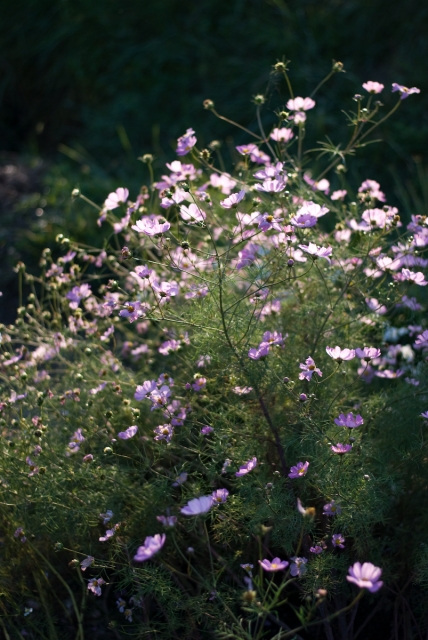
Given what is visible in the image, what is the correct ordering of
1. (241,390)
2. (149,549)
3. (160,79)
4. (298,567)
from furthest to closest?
(160,79), (241,390), (298,567), (149,549)

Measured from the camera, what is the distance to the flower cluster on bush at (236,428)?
1615 millimetres

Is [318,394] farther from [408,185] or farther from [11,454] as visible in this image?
[408,185]

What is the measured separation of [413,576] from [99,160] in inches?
163

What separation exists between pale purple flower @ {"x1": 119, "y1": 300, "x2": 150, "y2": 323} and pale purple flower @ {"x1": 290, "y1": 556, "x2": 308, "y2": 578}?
0.61m

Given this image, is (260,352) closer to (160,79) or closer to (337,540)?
(337,540)

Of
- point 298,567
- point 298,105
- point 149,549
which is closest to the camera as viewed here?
point 149,549

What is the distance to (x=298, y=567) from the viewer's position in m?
1.52

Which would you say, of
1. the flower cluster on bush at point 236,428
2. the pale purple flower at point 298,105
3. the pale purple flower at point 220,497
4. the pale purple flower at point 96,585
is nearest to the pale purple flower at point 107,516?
the flower cluster on bush at point 236,428

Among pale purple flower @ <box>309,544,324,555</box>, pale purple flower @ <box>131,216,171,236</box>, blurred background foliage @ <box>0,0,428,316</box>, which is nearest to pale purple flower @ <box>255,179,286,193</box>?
pale purple flower @ <box>131,216,171,236</box>

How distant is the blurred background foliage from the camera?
4.25m

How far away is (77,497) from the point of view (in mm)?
1735

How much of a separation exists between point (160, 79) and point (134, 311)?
3.89 metres

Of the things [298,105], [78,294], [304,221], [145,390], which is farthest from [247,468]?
[298,105]

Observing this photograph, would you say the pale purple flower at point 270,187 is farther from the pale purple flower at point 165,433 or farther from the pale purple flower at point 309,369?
the pale purple flower at point 165,433
